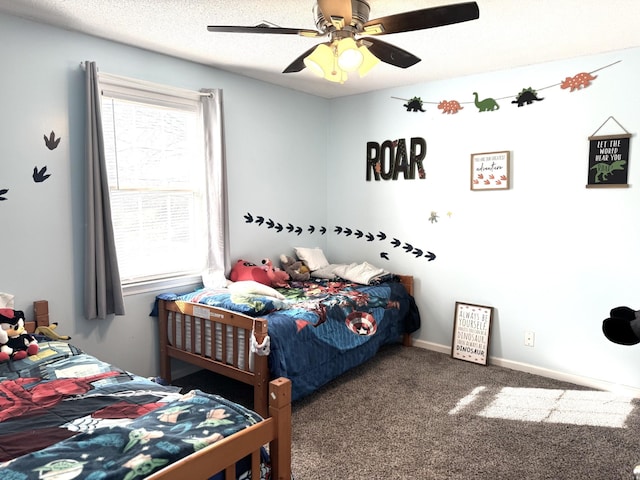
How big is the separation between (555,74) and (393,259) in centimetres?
196

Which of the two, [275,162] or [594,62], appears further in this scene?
[275,162]

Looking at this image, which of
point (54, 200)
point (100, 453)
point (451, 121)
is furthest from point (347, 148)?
point (100, 453)

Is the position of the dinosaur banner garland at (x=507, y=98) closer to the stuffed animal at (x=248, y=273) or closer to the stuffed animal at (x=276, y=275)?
the stuffed animal at (x=276, y=275)

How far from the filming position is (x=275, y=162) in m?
4.03

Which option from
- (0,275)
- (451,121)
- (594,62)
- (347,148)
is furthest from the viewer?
(347,148)

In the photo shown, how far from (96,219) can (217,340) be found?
3.46 ft

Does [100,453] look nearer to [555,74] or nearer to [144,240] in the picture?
[144,240]

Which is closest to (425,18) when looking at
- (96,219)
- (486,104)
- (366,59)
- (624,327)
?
(366,59)

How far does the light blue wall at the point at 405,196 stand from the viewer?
2.58 meters

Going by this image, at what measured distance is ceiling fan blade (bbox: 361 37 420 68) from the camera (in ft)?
6.79

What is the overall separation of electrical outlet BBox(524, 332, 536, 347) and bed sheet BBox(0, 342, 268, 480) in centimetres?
263

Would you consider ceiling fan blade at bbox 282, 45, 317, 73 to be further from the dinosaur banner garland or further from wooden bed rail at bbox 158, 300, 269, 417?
the dinosaur banner garland

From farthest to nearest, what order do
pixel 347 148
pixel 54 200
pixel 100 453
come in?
1. pixel 347 148
2. pixel 54 200
3. pixel 100 453

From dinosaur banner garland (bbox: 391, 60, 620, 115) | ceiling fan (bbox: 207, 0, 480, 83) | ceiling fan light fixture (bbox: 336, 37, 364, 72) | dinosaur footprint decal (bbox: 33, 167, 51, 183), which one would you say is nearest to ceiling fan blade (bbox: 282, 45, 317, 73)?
ceiling fan (bbox: 207, 0, 480, 83)
